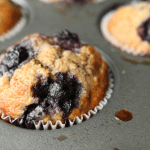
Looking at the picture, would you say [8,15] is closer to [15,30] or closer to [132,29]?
[15,30]

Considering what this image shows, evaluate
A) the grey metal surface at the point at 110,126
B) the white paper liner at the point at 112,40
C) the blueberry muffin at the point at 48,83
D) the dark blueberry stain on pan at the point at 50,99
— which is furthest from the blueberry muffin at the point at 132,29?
the dark blueberry stain on pan at the point at 50,99

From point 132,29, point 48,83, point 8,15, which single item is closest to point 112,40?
point 132,29

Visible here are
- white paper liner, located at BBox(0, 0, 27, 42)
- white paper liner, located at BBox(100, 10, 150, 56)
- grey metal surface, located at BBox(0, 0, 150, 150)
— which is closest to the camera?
grey metal surface, located at BBox(0, 0, 150, 150)

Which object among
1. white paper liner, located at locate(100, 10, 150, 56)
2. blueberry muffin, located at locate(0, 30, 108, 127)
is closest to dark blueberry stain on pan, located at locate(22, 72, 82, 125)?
blueberry muffin, located at locate(0, 30, 108, 127)

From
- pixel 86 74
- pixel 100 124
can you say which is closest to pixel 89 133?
pixel 100 124

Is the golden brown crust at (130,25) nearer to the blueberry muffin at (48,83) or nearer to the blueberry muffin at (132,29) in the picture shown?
the blueberry muffin at (132,29)

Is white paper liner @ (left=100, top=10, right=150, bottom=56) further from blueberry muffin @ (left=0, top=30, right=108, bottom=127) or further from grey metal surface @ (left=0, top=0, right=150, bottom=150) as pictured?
blueberry muffin @ (left=0, top=30, right=108, bottom=127)

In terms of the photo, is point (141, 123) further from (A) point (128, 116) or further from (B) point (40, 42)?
(B) point (40, 42)
